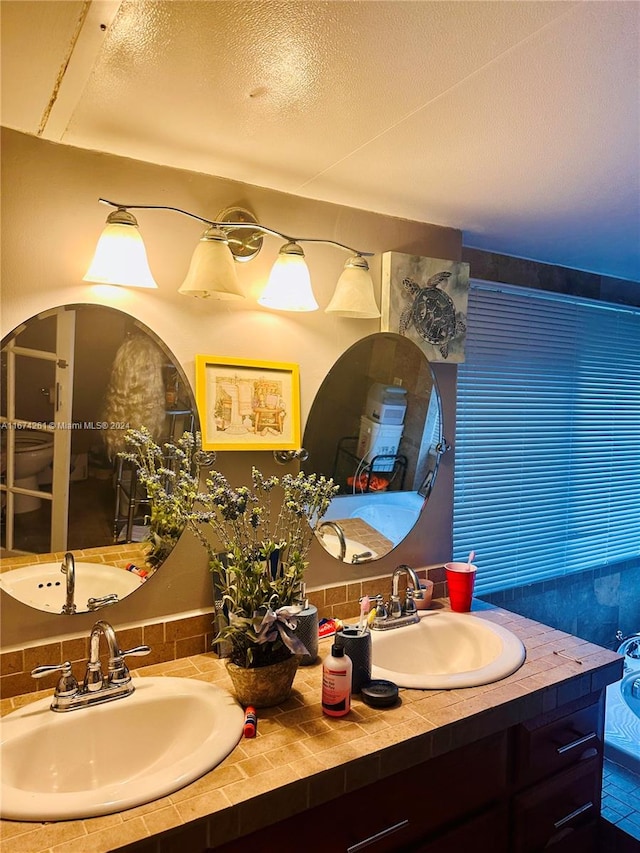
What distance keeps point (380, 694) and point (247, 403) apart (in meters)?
0.83

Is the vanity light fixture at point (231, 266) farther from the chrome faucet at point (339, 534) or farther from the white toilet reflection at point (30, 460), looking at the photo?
the chrome faucet at point (339, 534)

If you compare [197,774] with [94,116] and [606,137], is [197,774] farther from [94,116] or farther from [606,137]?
[606,137]

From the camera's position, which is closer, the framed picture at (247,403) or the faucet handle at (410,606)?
the framed picture at (247,403)

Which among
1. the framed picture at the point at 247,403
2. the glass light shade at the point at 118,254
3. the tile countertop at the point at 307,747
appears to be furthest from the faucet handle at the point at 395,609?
the glass light shade at the point at 118,254

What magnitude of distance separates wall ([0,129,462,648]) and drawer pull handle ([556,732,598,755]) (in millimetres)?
696

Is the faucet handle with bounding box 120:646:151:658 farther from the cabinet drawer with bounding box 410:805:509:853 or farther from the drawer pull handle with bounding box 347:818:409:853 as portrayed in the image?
the cabinet drawer with bounding box 410:805:509:853

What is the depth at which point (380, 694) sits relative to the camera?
1331 mm

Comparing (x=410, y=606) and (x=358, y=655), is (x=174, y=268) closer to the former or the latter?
(x=358, y=655)

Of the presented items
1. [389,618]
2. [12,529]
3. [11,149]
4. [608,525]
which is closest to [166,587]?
[12,529]

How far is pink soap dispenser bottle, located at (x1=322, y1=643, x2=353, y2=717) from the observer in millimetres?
1270

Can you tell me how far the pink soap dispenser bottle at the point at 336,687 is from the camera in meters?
1.27

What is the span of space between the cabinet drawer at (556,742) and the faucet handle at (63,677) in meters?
1.06

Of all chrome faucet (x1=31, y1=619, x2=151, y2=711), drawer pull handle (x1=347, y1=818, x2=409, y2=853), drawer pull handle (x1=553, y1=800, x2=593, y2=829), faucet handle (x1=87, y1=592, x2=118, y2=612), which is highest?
faucet handle (x1=87, y1=592, x2=118, y2=612)

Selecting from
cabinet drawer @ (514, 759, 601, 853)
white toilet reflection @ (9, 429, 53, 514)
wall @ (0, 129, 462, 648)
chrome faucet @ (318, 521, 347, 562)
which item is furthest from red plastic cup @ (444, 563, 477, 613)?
white toilet reflection @ (9, 429, 53, 514)
